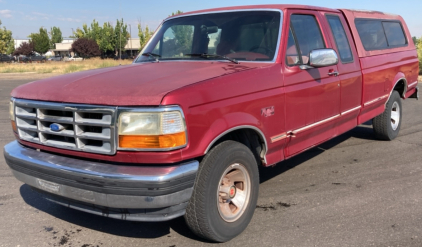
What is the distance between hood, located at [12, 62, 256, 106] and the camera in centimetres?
278

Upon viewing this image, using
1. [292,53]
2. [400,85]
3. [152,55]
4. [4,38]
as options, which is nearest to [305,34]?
[292,53]

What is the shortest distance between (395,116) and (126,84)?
538 centimetres

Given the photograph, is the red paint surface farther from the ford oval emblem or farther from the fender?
the ford oval emblem

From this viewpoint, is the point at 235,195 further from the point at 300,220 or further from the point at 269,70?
→ the point at 269,70

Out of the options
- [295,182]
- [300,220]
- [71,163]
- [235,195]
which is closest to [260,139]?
[235,195]

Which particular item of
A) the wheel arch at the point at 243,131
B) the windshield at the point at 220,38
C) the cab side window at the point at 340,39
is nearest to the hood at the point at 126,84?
the windshield at the point at 220,38

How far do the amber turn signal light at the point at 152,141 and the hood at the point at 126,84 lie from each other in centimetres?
23

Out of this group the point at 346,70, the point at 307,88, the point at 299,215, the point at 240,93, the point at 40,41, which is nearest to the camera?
the point at 240,93

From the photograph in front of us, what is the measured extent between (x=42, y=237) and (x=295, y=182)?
2833mm

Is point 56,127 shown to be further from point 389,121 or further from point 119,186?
point 389,121

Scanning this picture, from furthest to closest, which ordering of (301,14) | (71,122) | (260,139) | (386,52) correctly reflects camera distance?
(386,52)
(301,14)
(260,139)
(71,122)

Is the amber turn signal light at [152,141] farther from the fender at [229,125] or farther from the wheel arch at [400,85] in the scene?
the wheel arch at [400,85]

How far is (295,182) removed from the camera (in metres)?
4.69

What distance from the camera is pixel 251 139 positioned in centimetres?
362
